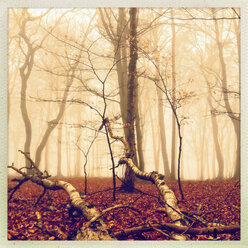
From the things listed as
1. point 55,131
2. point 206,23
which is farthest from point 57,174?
point 206,23

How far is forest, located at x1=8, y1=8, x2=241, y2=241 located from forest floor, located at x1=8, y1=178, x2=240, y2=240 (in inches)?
0.7

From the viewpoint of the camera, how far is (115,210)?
388 cm

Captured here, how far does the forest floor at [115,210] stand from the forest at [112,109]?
0.02 m

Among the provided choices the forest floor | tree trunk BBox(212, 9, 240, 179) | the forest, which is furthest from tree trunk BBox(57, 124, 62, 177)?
tree trunk BBox(212, 9, 240, 179)

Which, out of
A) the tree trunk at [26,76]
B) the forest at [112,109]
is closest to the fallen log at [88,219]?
the forest at [112,109]

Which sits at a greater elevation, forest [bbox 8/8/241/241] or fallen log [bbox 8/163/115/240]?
forest [bbox 8/8/241/241]

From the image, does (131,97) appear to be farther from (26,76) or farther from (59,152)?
(26,76)

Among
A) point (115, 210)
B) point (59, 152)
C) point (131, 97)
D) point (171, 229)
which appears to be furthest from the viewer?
point (131, 97)

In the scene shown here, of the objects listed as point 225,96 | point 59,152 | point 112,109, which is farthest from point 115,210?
point 225,96

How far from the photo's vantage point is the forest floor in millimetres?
3633

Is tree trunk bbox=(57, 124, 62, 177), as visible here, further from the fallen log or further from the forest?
the fallen log

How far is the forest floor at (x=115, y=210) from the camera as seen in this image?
3.63m

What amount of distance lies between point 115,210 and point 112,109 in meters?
1.87

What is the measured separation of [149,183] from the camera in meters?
4.36
